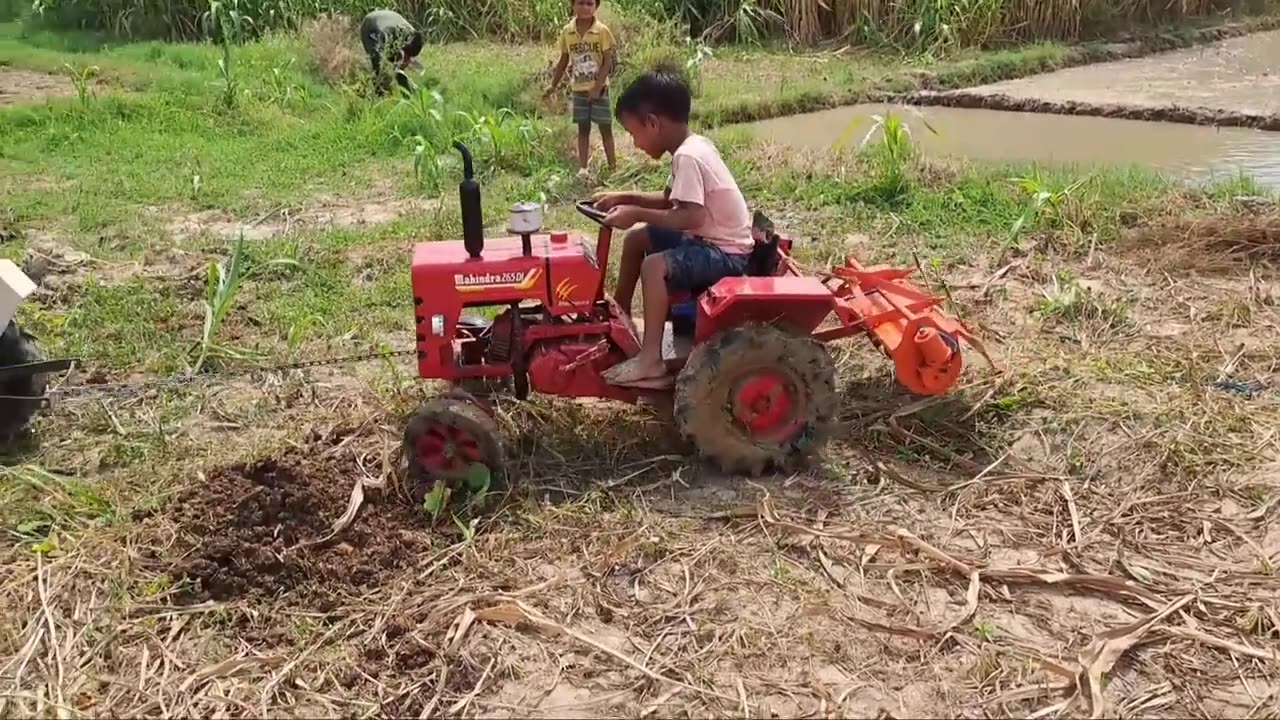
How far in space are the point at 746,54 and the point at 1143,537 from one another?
35.6 ft

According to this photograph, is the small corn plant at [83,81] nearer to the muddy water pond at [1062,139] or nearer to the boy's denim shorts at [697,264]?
the muddy water pond at [1062,139]

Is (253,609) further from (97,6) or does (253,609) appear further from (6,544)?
(97,6)

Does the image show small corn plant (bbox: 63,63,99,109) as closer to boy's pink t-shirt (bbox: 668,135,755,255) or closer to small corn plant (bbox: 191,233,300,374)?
small corn plant (bbox: 191,233,300,374)

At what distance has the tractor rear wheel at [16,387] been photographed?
446 centimetres

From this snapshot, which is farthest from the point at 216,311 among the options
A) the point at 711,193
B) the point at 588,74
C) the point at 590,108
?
the point at 588,74

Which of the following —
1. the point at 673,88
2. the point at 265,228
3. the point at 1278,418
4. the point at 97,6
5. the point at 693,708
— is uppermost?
the point at 97,6

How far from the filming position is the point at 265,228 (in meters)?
7.34

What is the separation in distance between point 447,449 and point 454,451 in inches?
1.1

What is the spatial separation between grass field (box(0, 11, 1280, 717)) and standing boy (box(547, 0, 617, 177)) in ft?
5.91

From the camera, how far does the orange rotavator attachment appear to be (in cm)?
429

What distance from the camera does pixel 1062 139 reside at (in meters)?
10.1

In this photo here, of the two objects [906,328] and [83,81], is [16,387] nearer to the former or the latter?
[906,328]

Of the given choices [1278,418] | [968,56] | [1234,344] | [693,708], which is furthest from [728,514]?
[968,56]

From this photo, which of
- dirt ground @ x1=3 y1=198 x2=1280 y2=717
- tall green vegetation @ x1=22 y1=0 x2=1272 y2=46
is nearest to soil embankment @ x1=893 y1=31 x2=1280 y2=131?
tall green vegetation @ x1=22 y1=0 x2=1272 y2=46
